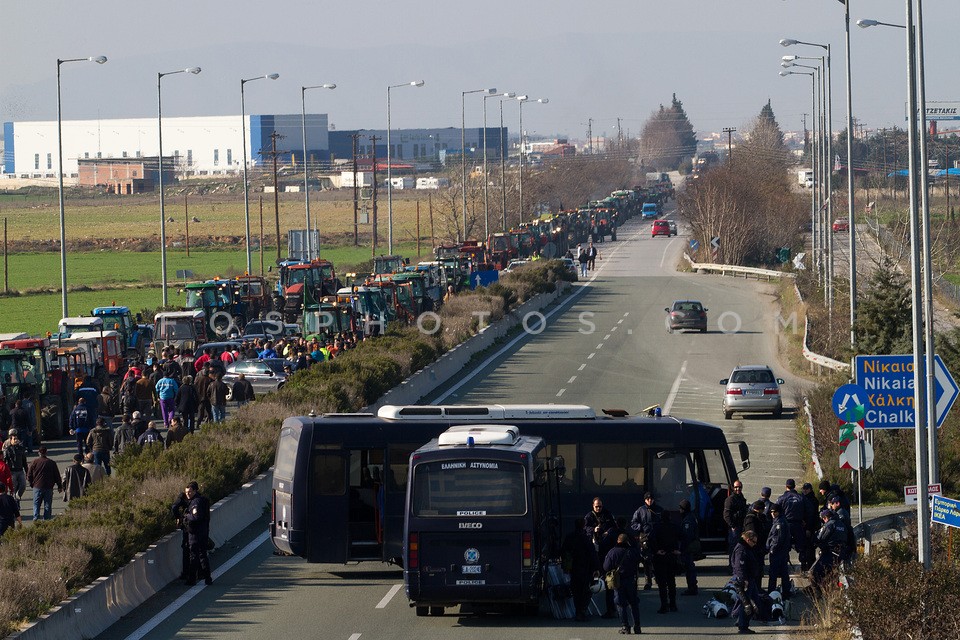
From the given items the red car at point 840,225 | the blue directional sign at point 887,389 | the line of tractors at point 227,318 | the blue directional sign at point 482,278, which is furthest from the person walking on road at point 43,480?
the red car at point 840,225

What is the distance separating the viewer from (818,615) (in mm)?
16438

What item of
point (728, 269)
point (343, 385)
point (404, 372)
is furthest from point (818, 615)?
point (728, 269)

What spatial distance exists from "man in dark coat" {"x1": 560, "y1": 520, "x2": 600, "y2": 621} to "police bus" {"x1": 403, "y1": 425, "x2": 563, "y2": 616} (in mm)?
347

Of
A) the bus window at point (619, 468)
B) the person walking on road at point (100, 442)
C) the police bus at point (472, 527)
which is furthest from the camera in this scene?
the person walking on road at point (100, 442)

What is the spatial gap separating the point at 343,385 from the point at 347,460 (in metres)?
13.3

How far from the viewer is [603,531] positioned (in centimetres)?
1745

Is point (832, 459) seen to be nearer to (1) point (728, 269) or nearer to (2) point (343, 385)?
(2) point (343, 385)

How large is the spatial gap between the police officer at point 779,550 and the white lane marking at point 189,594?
7035 mm

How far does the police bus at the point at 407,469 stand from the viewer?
64.2ft

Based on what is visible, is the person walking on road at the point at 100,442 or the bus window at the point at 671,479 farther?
the person walking on road at the point at 100,442

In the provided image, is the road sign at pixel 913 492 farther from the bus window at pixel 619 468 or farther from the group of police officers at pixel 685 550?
the bus window at pixel 619 468

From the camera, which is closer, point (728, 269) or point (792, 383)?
point (792, 383)

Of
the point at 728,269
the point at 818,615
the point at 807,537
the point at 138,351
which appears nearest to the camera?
the point at 818,615

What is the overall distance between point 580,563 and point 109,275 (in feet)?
244
